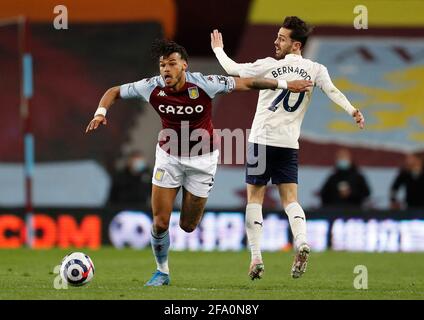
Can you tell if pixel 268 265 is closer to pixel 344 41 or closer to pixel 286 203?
pixel 286 203

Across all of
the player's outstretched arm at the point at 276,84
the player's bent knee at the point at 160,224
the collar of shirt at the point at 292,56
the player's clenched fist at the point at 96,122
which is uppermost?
the collar of shirt at the point at 292,56

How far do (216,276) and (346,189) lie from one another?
7.42 meters

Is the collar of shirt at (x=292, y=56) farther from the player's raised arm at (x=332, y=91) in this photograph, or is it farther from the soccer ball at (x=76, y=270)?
the soccer ball at (x=76, y=270)

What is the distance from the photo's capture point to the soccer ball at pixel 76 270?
10.1m

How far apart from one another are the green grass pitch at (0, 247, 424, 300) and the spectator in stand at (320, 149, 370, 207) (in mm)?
1914

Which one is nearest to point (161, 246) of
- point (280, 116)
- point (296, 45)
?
point (280, 116)

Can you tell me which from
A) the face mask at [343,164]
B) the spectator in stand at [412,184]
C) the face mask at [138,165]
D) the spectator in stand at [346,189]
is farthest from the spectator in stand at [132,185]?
the spectator in stand at [412,184]

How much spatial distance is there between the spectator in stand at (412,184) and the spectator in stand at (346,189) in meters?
0.54

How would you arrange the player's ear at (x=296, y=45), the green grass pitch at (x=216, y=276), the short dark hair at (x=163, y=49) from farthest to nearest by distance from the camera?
1. the player's ear at (x=296, y=45)
2. the short dark hair at (x=163, y=49)
3. the green grass pitch at (x=216, y=276)

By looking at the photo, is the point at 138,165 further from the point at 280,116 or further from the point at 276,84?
the point at 276,84

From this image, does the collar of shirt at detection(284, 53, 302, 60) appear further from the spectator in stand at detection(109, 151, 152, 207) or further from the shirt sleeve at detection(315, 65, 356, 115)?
the spectator in stand at detection(109, 151, 152, 207)

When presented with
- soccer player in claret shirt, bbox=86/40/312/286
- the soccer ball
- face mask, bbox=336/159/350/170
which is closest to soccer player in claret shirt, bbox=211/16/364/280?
soccer player in claret shirt, bbox=86/40/312/286

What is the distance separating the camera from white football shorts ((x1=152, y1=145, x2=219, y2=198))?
1061cm

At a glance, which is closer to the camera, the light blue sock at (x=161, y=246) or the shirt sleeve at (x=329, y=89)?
the light blue sock at (x=161, y=246)
